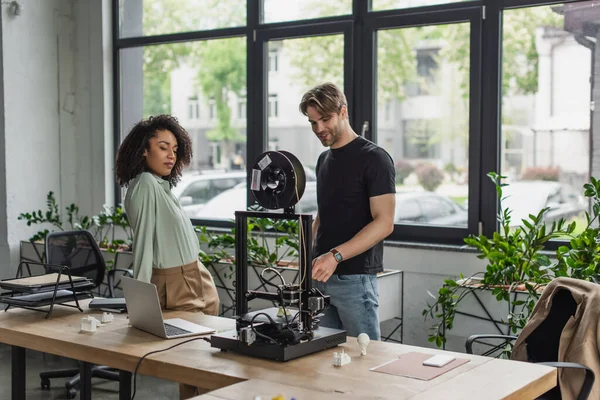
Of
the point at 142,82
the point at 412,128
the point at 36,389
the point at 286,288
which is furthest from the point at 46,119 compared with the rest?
the point at 286,288

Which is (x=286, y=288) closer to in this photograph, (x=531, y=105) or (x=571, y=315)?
(x=571, y=315)

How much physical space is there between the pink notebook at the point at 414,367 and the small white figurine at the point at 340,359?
10 centimetres

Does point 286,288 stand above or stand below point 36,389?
above

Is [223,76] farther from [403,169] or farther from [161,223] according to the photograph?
[161,223]

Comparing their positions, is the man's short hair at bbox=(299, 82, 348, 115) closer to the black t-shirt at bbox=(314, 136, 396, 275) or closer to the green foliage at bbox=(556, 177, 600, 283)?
the black t-shirt at bbox=(314, 136, 396, 275)

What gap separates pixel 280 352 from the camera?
Result: 7.91 ft

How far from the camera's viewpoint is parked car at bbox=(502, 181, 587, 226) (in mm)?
4297

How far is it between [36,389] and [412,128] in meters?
2.71

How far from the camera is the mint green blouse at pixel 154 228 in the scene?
3189 millimetres

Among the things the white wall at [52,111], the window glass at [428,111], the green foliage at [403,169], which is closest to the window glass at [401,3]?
the window glass at [428,111]

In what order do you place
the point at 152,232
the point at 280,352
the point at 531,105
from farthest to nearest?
the point at 531,105
the point at 152,232
the point at 280,352

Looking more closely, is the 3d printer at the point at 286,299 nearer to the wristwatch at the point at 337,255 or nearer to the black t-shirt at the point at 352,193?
the wristwatch at the point at 337,255

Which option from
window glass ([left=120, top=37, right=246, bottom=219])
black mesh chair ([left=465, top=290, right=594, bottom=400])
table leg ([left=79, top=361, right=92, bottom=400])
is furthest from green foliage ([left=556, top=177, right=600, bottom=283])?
window glass ([left=120, top=37, right=246, bottom=219])

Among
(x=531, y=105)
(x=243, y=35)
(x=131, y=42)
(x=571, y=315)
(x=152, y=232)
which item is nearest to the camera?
(x=571, y=315)
